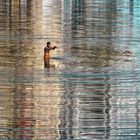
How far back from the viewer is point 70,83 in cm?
2745

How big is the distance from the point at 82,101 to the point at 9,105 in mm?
2047

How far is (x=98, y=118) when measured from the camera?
21938 mm

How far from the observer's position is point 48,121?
850 inches

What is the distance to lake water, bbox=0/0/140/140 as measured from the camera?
20750 mm

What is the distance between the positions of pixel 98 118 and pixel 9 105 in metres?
2.75

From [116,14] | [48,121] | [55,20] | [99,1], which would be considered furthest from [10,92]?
[99,1]

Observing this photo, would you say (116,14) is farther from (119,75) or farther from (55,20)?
(119,75)

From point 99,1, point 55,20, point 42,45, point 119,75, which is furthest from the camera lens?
point 99,1

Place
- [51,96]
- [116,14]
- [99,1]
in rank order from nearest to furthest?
[51,96] → [116,14] → [99,1]

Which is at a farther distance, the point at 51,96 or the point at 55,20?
the point at 55,20

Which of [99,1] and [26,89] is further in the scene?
[99,1]

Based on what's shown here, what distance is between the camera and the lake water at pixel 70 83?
20.8m

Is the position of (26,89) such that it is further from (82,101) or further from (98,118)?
(98,118)

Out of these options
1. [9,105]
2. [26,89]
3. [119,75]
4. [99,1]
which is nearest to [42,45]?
[119,75]
